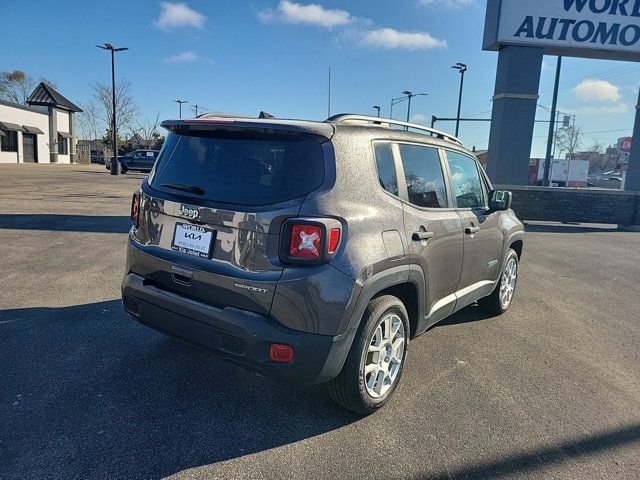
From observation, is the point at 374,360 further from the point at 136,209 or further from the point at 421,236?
the point at 136,209

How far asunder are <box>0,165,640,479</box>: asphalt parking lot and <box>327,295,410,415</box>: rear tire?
0.47 feet

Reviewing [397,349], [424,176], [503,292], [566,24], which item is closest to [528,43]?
[566,24]

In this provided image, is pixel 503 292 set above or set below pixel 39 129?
below

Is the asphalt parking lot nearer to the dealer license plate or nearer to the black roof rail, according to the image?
the dealer license plate

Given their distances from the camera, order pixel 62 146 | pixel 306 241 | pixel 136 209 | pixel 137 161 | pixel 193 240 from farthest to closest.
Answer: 1. pixel 62 146
2. pixel 137 161
3. pixel 136 209
4. pixel 193 240
5. pixel 306 241

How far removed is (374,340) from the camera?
3.08 meters

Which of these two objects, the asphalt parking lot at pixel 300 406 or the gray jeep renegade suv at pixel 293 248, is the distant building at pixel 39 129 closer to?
the asphalt parking lot at pixel 300 406

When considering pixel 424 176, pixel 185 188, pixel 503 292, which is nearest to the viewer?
pixel 185 188

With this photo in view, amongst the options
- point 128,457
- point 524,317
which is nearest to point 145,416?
point 128,457

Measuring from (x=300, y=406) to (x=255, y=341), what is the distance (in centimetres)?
83

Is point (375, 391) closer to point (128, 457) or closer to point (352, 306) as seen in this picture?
point (352, 306)

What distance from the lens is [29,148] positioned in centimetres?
4909

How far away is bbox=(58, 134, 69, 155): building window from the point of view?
55969 millimetres

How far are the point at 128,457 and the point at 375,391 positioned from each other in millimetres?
1553
